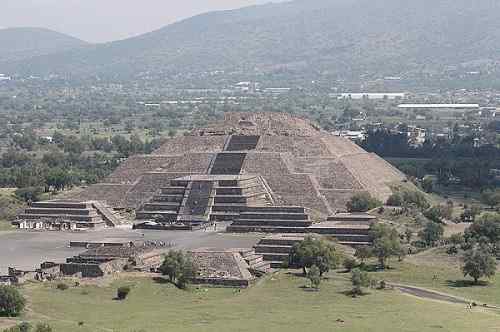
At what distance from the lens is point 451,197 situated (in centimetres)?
11994

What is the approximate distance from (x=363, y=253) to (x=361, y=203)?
58.4 ft

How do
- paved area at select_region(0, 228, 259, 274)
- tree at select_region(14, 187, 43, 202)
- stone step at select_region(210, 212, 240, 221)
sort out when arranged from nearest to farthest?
paved area at select_region(0, 228, 259, 274) → stone step at select_region(210, 212, 240, 221) → tree at select_region(14, 187, 43, 202)

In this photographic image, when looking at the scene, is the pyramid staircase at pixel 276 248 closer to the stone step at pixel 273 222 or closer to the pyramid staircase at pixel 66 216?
the stone step at pixel 273 222

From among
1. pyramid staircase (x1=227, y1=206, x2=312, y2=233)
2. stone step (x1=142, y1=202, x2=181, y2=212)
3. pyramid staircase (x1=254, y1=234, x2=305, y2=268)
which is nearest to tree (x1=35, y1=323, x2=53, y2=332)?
pyramid staircase (x1=254, y1=234, x2=305, y2=268)

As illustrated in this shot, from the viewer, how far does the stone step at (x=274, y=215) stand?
313 feet

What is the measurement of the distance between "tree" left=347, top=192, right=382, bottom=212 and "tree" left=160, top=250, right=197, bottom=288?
87.1 ft

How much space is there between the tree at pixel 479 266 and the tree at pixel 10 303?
2711cm

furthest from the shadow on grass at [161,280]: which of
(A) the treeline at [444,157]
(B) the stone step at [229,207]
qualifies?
(A) the treeline at [444,157]

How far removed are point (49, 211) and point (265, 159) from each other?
18444 millimetres

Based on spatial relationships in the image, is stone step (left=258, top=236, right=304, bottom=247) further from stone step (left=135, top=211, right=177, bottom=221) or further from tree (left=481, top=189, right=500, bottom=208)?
tree (left=481, top=189, right=500, bottom=208)

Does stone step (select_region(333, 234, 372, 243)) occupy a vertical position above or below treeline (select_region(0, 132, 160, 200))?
above

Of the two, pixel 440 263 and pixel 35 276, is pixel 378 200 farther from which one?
pixel 35 276

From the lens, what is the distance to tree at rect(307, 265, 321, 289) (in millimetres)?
75188

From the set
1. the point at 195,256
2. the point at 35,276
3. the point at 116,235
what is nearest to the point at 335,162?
the point at 116,235
